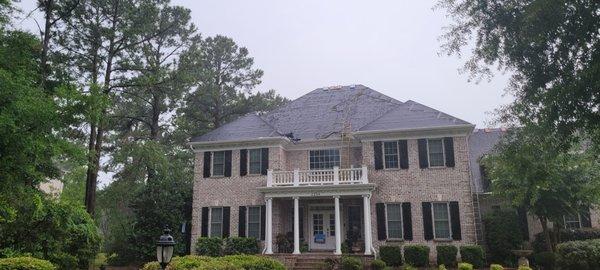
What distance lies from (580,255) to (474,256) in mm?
3960

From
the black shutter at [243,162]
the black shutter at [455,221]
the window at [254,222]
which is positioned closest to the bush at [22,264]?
the window at [254,222]

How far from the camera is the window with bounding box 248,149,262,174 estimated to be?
24109mm

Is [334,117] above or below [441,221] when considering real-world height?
A: above

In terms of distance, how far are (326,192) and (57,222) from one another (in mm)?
11578

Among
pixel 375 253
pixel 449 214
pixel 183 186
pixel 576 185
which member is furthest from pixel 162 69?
pixel 576 185

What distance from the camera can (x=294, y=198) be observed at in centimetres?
2220

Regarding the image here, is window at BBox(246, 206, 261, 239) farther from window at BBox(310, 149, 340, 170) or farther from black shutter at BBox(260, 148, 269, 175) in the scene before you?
window at BBox(310, 149, 340, 170)

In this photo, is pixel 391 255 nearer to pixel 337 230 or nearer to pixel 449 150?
pixel 337 230

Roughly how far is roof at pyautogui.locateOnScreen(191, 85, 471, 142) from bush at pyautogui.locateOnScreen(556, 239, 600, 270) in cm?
686

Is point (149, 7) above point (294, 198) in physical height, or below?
above

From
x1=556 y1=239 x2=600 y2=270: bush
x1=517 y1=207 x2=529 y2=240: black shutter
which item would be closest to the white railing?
x1=517 y1=207 x2=529 y2=240: black shutter

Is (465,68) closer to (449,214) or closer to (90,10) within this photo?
(449,214)

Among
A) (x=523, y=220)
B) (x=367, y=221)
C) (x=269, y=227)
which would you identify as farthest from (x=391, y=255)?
(x=523, y=220)

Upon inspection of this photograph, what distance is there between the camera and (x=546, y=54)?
10578 mm
